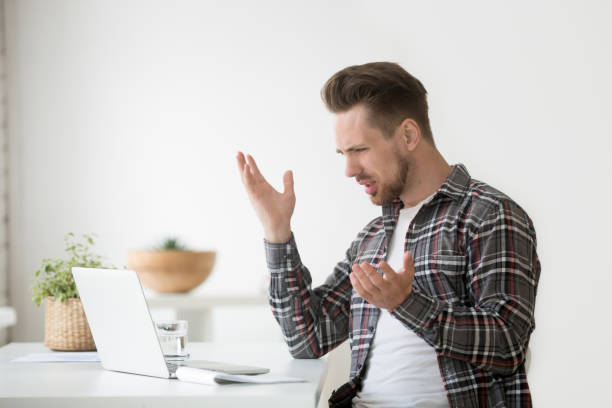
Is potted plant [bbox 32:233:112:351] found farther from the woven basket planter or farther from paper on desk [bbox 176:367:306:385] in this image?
paper on desk [bbox 176:367:306:385]

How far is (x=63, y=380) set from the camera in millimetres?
1432

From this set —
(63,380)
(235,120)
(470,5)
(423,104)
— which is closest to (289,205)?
(423,104)

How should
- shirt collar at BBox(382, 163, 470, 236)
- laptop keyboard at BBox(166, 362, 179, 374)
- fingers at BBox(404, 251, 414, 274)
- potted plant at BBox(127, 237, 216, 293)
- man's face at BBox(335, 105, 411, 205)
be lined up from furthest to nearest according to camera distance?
potted plant at BBox(127, 237, 216, 293), man's face at BBox(335, 105, 411, 205), shirt collar at BBox(382, 163, 470, 236), laptop keyboard at BBox(166, 362, 179, 374), fingers at BBox(404, 251, 414, 274)

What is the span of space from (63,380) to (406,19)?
7.78ft

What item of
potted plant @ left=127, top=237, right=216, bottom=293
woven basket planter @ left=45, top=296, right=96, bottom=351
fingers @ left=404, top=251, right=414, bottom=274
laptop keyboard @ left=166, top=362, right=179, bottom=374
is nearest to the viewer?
fingers @ left=404, top=251, right=414, bottom=274

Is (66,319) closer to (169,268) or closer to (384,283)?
(169,268)

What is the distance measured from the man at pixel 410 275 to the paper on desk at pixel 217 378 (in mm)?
243

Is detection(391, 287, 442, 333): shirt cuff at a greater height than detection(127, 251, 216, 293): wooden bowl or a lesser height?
greater

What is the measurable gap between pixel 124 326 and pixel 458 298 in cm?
71

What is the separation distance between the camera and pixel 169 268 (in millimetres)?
2709

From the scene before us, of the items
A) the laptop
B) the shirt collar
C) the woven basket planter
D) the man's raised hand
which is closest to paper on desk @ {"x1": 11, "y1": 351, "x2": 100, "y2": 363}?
the woven basket planter

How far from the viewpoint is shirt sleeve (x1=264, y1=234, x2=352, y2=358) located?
1.77m

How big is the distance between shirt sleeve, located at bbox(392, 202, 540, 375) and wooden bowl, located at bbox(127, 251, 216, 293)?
1418 mm

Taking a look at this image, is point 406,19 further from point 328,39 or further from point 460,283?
point 460,283
